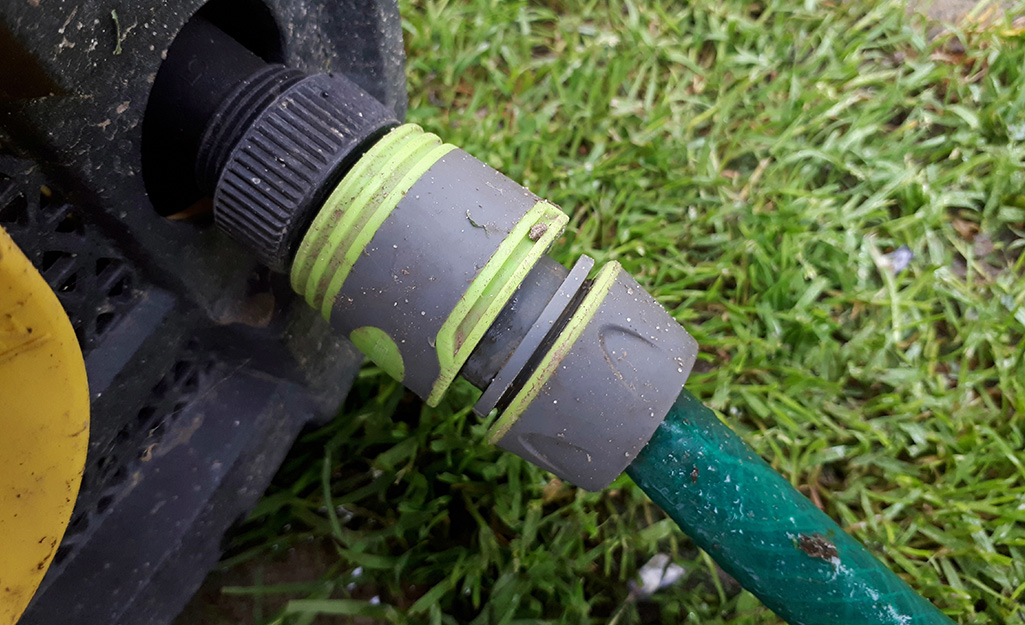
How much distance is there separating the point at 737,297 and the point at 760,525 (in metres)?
0.63

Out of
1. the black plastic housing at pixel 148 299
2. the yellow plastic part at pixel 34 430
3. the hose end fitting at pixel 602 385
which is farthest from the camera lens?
the hose end fitting at pixel 602 385

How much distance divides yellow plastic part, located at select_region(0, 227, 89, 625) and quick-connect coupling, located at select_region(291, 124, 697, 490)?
0.26m

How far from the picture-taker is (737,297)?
1.36 metres

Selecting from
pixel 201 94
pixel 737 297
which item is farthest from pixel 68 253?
pixel 737 297

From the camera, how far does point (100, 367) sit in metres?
0.77

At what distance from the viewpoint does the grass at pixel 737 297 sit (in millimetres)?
1125

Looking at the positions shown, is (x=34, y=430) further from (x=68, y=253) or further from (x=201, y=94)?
(x=201, y=94)

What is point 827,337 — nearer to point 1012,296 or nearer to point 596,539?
point 1012,296

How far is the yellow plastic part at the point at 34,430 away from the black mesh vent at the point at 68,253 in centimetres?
16

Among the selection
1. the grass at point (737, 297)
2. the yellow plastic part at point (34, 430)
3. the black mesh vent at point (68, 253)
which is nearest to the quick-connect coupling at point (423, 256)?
the black mesh vent at point (68, 253)

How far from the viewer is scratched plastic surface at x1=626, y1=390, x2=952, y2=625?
0.82m

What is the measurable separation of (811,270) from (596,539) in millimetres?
670

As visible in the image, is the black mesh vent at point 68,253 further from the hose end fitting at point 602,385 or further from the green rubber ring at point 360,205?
the hose end fitting at point 602,385

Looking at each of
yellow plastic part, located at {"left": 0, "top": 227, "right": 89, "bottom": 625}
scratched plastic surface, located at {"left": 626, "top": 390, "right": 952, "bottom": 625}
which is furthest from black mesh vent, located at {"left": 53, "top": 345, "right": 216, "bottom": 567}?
scratched plastic surface, located at {"left": 626, "top": 390, "right": 952, "bottom": 625}
